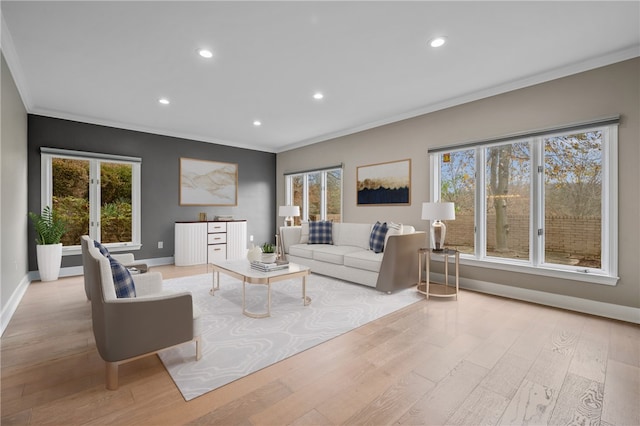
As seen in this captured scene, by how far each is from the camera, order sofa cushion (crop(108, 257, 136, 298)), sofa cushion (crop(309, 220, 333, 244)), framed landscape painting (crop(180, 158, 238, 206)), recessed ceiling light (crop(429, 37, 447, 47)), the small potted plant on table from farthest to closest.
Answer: framed landscape painting (crop(180, 158, 238, 206)) → sofa cushion (crop(309, 220, 333, 244)) → the small potted plant on table → recessed ceiling light (crop(429, 37, 447, 47)) → sofa cushion (crop(108, 257, 136, 298))

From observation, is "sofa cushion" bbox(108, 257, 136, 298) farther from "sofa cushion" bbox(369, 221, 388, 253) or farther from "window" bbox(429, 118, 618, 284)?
"window" bbox(429, 118, 618, 284)

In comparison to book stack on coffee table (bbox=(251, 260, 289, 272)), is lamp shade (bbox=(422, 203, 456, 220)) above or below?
above

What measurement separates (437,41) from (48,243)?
5.63 meters

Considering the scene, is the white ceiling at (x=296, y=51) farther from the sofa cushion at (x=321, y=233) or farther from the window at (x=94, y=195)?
the sofa cushion at (x=321, y=233)

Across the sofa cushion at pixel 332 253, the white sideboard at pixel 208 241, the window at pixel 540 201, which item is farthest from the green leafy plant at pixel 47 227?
the window at pixel 540 201

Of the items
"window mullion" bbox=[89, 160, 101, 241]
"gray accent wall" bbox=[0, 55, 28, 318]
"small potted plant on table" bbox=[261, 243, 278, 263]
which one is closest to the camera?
"gray accent wall" bbox=[0, 55, 28, 318]

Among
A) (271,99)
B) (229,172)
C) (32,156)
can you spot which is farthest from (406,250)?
(32,156)

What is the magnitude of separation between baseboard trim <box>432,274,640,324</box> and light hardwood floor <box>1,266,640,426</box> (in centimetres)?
21

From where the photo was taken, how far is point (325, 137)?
6.17 meters

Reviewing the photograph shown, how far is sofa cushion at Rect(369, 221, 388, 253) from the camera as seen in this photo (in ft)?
14.4

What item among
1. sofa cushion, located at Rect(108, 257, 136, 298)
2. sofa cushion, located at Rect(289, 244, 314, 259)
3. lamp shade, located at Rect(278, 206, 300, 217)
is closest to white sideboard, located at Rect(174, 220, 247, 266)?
lamp shade, located at Rect(278, 206, 300, 217)

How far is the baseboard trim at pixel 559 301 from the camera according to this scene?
116 inches

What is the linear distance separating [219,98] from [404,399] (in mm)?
4034

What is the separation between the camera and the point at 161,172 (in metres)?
5.83
